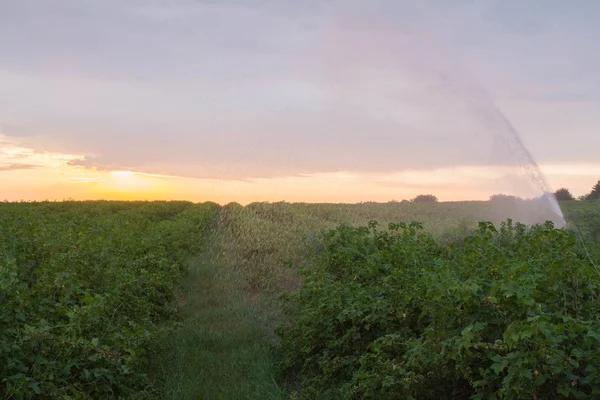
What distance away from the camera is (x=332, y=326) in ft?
23.7

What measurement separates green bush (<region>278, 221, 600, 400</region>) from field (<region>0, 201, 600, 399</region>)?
2 centimetres

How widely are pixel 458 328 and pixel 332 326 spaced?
2357mm

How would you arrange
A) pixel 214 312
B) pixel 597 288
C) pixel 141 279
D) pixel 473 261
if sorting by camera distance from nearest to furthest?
pixel 597 288 → pixel 473 261 → pixel 141 279 → pixel 214 312

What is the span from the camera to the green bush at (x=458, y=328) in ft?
13.9

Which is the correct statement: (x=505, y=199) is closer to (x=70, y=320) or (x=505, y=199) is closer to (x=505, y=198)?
(x=505, y=198)

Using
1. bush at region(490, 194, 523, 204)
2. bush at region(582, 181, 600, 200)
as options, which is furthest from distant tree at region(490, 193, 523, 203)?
bush at region(582, 181, 600, 200)

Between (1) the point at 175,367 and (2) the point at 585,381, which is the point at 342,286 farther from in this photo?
(2) the point at 585,381

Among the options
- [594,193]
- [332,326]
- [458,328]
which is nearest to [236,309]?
[332,326]

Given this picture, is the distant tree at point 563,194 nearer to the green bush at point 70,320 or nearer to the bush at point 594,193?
the bush at point 594,193

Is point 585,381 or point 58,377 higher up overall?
point 585,381

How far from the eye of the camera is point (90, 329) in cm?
653

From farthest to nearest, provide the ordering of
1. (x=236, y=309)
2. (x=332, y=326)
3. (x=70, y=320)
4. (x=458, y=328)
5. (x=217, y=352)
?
1. (x=236, y=309)
2. (x=217, y=352)
3. (x=332, y=326)
4. (x=70, y=320)
5. (x=458, y=328)

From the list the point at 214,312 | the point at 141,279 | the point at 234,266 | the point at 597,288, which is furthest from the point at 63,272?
the point at 234,266

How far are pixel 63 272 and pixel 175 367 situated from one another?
1.87 meters
